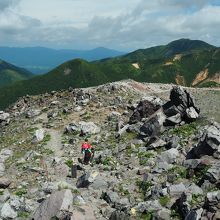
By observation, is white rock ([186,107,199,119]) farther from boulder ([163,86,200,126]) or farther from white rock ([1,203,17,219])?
white rock ([1,203,17,219])

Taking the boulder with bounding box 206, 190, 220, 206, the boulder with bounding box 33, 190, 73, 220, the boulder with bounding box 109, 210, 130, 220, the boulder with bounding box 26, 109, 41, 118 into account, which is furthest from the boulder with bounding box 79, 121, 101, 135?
the boulder with bounding box 206, 190, 220, 206

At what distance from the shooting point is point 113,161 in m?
38.8

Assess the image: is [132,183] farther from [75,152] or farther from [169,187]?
[75,152]

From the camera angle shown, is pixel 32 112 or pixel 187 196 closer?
pixel 187 196

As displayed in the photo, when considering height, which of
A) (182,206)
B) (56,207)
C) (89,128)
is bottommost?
(56,207)

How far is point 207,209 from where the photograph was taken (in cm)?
2386

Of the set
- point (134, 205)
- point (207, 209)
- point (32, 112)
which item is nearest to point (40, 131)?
point (32, 112)

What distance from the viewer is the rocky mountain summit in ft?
88.4

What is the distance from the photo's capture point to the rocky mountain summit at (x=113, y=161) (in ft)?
88.4

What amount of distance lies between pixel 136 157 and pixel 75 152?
849cm

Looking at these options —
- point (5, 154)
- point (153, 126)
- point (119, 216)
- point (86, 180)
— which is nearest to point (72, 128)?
point (5, 154)

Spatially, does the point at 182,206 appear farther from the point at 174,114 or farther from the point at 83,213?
the point at 174,114

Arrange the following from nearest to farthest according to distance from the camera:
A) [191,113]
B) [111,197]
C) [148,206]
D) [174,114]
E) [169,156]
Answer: [148,206], [111,197], [169,156], [191,113], [174,114]

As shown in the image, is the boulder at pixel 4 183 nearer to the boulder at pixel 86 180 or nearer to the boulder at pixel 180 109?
the boulder at pixel 86 180
